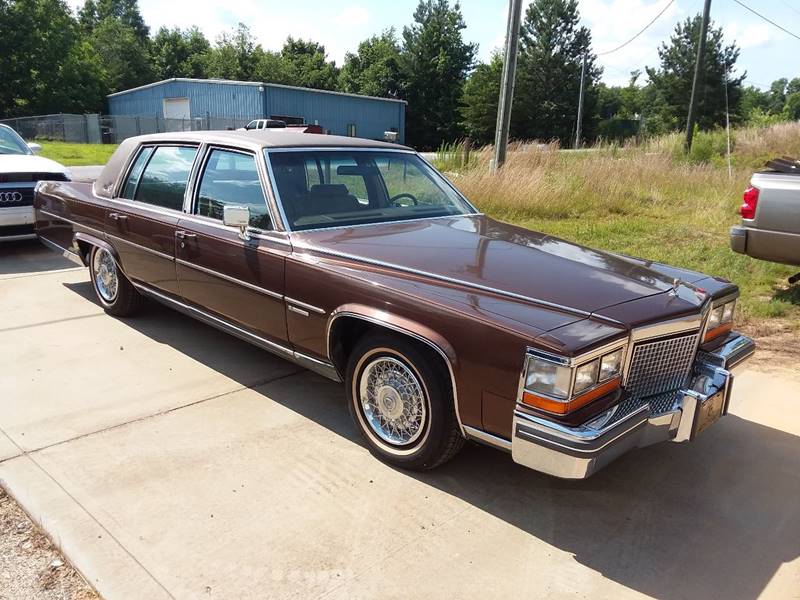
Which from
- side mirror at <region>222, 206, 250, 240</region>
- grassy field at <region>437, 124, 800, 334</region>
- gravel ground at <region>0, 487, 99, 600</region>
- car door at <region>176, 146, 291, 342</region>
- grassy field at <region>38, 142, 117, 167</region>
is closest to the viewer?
gravel ground at <region>0, 487, 99, 600</region>

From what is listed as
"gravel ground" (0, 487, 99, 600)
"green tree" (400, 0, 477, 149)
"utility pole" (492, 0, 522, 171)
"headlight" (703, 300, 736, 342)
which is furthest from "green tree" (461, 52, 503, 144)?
"gravel ground" (0, 487, 99, 600)

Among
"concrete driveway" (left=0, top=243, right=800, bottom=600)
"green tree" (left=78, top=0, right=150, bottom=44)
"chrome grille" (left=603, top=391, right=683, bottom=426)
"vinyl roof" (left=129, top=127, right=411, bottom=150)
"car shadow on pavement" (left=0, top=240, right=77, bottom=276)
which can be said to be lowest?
"concrete driveway" (left=0, top=243, right=800, bottom=600)

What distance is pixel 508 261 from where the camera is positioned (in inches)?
136

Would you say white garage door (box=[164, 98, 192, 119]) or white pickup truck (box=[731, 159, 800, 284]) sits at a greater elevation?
white garage door (box=[164, 98, 192, 119])

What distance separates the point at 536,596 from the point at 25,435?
2.89 metres

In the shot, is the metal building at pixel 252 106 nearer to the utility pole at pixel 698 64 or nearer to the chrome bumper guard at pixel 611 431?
the utility pole at pixel 698 64

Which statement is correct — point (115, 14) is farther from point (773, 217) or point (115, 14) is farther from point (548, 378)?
point (548, 378)

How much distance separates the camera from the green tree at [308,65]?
6159 cm

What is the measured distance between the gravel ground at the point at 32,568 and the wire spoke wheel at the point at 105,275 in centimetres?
291

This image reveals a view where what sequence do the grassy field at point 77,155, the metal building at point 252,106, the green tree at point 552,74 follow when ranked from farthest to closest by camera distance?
1. the green tree at point 552,74
2. the metal building at point 252,106
3. the grassy field at point 77,155

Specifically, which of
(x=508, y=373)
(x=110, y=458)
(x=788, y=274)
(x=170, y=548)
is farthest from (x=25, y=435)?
(x=788, y=274)

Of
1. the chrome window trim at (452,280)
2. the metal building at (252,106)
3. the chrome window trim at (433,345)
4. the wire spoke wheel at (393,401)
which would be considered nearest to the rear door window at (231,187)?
the chrome window trim at (452,280)

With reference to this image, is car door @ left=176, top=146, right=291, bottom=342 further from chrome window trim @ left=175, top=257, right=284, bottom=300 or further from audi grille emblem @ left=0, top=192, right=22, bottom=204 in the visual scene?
audi grille emblem @ left=0, top=192, right=22, bottom=204

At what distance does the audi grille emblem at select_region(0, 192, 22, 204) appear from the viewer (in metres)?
7.29
